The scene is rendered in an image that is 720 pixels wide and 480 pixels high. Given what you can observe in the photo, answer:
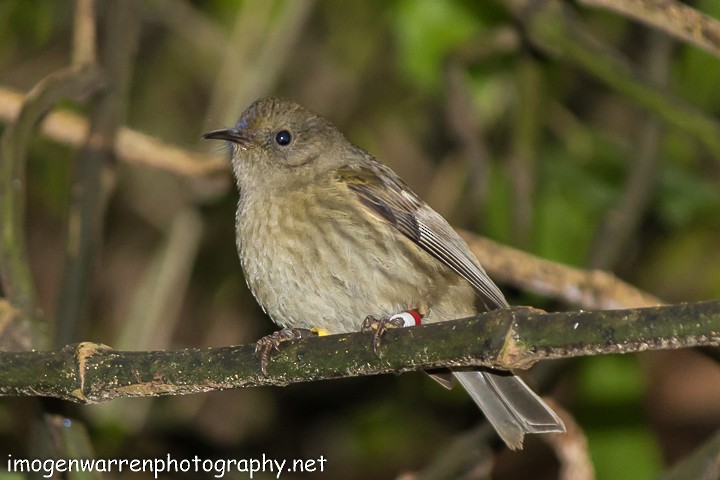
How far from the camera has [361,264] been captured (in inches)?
159

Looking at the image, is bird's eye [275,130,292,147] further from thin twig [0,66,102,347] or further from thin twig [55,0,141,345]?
thin twig [0,66,102,347]

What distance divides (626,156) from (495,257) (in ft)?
6.20

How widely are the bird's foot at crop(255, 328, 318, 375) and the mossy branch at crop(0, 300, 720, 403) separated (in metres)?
0.02

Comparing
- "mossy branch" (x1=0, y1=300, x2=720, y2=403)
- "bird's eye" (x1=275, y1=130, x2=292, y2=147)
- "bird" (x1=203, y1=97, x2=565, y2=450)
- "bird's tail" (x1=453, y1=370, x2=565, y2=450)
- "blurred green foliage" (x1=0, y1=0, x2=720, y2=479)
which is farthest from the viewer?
"blurred green foliage" (x1=0, y1=0, x2=720, y2=479)

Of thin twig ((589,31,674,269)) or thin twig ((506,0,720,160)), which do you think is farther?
thin twig ((589,31,674,269))

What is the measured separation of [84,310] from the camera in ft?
13.5

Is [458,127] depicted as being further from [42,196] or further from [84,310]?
[42,196]

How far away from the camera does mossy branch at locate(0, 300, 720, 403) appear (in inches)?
95.3

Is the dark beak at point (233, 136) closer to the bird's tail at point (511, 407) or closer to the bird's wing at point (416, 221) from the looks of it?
A: the bird's wing at point (416, 221)

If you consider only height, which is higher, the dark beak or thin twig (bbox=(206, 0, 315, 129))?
thin twig (bbox=(206, 0, 315, 129))

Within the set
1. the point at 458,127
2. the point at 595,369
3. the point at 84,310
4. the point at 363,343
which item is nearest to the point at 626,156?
the point at 458,127

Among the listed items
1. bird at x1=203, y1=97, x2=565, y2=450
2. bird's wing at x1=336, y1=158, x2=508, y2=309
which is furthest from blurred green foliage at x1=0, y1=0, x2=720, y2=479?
bird at x1=203, y1=97, x2=565, y2=450

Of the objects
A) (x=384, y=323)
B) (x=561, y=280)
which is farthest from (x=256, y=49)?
(x=384, y=323)

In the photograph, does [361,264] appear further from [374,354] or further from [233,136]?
[374,354]
